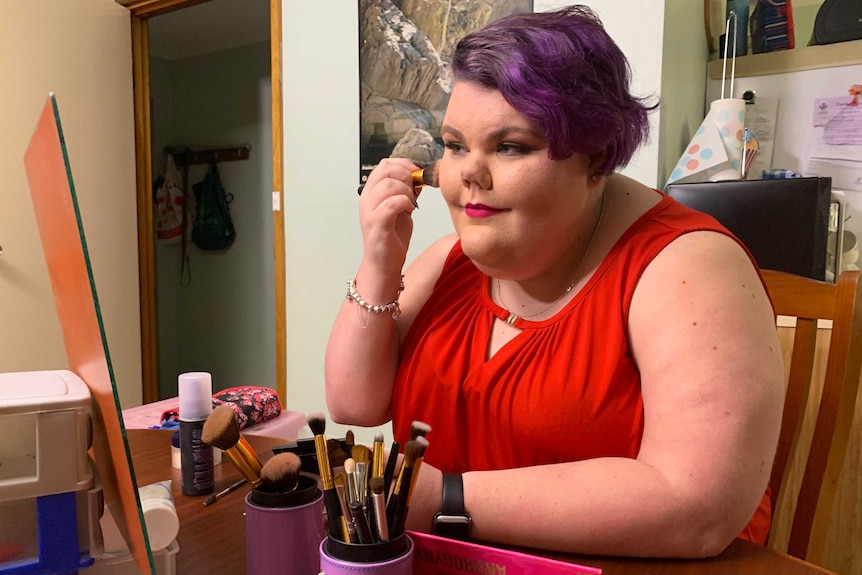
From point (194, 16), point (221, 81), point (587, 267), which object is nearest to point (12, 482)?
point (587, 267)

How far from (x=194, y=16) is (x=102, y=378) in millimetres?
3080

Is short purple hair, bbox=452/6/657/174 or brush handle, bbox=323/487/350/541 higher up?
short purple hair, bbox=452/6/657/174

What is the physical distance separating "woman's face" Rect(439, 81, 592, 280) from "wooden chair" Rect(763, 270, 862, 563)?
0.43 metres

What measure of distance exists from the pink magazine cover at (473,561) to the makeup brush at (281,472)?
11 cm

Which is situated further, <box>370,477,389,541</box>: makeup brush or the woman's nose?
the woman's nose

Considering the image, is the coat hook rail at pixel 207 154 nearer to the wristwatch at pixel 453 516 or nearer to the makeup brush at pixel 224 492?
the makeup brush at pixel 224 492

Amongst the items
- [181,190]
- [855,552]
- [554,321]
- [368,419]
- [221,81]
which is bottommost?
[855,552]

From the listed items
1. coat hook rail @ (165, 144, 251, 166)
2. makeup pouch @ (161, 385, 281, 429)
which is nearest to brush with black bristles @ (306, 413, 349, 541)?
makeup pouch @ (161, 385, 281, 429)

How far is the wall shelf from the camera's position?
1.59m

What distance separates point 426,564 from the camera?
1.72 feet

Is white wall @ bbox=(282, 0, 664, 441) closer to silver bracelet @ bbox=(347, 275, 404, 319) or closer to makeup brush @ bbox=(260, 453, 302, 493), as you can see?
silver bracelet @ bbox=(347, 275, 404, 319)

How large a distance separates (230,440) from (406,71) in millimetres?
1681

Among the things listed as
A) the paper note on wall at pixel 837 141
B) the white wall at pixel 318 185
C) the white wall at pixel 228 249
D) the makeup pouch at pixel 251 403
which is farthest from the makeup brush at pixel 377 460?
the white wall at pixel 228 249

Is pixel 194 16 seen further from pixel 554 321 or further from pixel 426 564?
pixel 426 564
